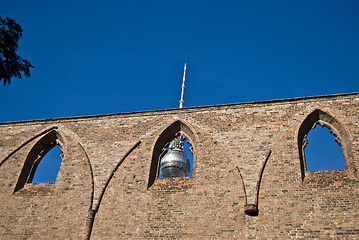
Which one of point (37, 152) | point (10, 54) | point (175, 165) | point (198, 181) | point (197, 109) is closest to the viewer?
point (10, 54)

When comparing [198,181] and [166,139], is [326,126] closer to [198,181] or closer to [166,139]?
[198,181]

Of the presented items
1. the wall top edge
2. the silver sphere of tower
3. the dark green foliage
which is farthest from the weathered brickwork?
the dark green foliage

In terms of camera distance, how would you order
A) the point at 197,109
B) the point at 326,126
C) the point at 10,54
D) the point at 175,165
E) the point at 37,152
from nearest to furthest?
the point at 10,54, the point at 326,126, the point at 197,109, the point at 37,152, the point at 175,165

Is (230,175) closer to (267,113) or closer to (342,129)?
(267,113)

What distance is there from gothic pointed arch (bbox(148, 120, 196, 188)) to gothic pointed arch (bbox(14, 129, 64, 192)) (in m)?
3.59

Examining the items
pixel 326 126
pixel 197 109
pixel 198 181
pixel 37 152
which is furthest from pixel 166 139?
pixel 326 126

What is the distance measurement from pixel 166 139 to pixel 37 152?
15.8 feet

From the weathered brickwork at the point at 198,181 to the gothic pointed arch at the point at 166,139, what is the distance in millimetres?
42

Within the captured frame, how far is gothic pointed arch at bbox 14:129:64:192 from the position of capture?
1509 cm

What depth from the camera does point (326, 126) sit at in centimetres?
1371

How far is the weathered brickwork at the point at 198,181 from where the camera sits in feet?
38.8

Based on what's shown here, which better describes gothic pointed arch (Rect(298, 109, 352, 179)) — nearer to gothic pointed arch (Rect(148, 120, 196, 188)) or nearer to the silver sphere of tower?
gothic pointed arch (Rect(148, 120, 196, 188))

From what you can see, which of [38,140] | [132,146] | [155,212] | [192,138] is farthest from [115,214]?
[38,140]

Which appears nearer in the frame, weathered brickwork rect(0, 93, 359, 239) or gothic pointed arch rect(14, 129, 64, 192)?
weathered brickwork rect(0, 93, 359, 239)
